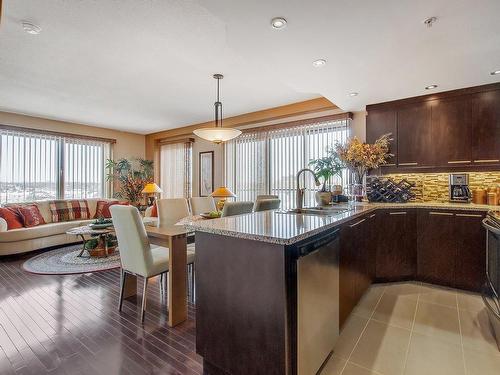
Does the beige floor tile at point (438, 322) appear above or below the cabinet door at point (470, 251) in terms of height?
below

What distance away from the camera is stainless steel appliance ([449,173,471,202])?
3.37 m

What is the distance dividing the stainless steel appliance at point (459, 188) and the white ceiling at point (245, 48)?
3.68 ft

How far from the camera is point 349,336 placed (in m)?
2.18

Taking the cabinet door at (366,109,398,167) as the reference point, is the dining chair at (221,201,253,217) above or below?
below

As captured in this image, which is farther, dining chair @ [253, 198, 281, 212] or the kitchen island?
dining chair @ [253, 198, 281, 212]

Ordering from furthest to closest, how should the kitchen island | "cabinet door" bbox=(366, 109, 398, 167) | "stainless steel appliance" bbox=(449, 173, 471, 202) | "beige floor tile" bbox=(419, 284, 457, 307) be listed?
"cabinet door" bbox=(366, 109, 398, 167)
"stainless steel appliance" bbox=(449, 173, 471, 202)
"beige floor tile" bbox=(419, 284, 457, 307)
the kitchen island

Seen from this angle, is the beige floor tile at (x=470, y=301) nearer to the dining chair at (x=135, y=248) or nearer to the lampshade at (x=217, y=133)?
the dining chair at (x=135, y=248)

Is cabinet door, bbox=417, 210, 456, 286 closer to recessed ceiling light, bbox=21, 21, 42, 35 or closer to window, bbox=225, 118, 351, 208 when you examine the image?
window, bbox=225, 118, 351, 208

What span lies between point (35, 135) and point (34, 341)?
5.05 m

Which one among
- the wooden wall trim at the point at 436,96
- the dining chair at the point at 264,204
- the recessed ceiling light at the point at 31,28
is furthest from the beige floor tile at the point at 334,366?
the recessed ceiling light at the point at 31,28

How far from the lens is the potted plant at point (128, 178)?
6699 millimetres

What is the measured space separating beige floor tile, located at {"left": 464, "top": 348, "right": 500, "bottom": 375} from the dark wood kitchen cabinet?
4.13ft

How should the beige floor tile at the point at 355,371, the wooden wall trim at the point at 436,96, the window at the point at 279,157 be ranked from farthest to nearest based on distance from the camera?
the window at the point at 279,157 → the wooden wall trim at the point at 436,96 → the beige floor tile at the point at 355,371

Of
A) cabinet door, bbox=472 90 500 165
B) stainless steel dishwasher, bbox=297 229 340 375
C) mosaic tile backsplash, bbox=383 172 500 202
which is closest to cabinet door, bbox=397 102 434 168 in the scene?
mosaic tile backsplash, bbox=383 172 500 202
